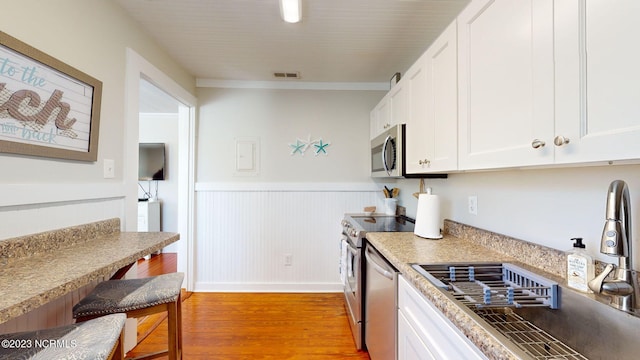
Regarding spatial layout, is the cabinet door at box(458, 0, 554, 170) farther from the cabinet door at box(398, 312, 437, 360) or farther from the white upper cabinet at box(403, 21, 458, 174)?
the cabinet door at box(398, 312, 437, 360)

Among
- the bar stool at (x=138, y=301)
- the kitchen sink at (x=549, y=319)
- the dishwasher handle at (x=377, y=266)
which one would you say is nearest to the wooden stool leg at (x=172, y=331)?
the bar stool at (x=138, y=301)

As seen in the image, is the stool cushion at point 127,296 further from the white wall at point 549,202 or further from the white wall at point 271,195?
the white wall at point 549,202

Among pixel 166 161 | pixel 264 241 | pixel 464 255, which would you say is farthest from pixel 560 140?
pixel 166 161

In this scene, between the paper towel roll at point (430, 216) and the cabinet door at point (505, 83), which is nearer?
the cabinet door at point (505, 83)

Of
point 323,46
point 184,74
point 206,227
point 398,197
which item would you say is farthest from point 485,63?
point 206,227

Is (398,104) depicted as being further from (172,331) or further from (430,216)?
(172,331)

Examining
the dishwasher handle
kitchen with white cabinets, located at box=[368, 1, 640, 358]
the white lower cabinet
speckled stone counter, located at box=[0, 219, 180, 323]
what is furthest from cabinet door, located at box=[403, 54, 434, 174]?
speckled stone counter, located at box=[0, 219, 180, 323]

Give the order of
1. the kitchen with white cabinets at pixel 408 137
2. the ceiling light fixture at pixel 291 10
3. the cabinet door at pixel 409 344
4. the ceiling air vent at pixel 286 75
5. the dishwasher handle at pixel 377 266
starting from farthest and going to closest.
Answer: the ceiling air vent at pixel 286 75 < the ceiling light fixture at pixel 291 10 < the dishwasher handle at pixel 377 266 < the cabinet door at pixel 409 344 < the kitchen with white cabinets at pixel 408 137

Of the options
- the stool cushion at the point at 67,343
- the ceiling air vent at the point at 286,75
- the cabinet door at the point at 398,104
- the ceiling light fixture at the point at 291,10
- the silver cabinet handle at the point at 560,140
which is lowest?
the stool cushion at the point at 67,343

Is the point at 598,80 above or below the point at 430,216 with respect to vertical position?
above

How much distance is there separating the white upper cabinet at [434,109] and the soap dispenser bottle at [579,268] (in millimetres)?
535

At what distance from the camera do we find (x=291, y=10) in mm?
1644

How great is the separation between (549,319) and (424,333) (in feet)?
1.39

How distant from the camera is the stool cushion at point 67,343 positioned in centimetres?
80
